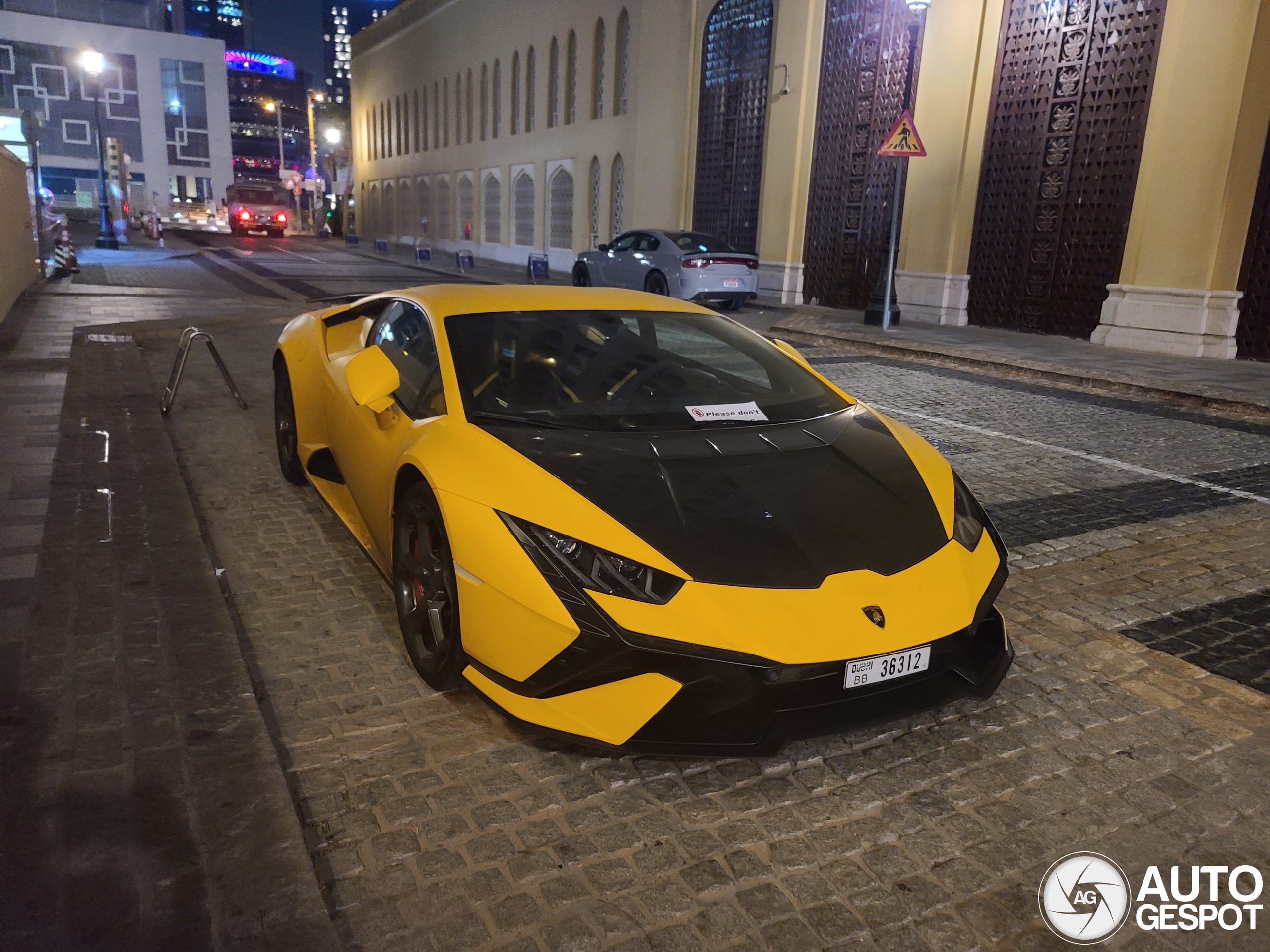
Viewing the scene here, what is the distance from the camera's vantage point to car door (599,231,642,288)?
19047 mm

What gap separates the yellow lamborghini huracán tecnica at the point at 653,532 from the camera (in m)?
2.51

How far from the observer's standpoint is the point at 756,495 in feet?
9.59

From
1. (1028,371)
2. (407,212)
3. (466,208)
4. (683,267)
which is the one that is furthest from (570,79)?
(1028,371)

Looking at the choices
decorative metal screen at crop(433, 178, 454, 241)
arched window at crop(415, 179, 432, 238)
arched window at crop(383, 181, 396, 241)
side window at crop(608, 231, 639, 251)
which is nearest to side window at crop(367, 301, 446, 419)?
side window at crop(608, 231, 639, 251)

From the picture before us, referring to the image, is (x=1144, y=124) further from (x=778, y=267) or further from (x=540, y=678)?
(x=540, y=678)

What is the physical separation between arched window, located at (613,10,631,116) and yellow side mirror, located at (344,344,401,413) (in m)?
29.1

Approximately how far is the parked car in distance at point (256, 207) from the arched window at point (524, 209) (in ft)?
59.0

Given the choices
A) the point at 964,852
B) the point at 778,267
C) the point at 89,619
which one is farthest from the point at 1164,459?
the point at 778,267

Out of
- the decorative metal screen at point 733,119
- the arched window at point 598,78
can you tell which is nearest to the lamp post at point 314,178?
the arched window at point 598,78

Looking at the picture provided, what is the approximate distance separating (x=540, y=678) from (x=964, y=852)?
124 centimetres

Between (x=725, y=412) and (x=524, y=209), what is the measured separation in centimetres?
3646

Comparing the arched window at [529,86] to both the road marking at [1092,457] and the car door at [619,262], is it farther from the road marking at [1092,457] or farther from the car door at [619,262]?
the road marking at [1092,457]

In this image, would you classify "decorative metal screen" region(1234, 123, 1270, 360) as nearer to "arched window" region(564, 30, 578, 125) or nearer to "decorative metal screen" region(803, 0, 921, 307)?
"decorative metal screen" region(803, 0, 921, 307)

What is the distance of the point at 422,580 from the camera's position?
323 centimetres
